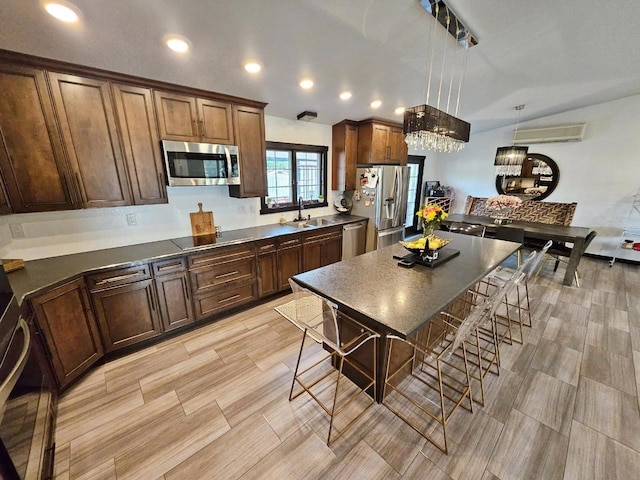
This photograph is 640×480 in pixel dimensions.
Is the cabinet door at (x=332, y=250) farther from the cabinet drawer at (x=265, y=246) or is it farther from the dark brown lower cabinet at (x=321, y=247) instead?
the cabinet drawer at (x=265, y=246)

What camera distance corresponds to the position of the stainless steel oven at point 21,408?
101 cm

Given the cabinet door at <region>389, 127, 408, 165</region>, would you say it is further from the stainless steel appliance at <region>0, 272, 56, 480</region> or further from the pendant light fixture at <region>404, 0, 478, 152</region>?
the stainless steel appliance at <region>0, 272, 56, 480</region>

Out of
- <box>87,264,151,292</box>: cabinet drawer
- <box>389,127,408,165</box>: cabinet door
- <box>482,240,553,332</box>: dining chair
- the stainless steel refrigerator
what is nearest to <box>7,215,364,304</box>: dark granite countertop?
<box>87,264,151,292</box>: cabinet drawer

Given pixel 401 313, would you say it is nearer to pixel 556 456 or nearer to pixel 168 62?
pixel 556 456

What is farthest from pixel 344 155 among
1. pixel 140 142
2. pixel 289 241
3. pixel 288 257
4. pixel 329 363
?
pixel 329 363

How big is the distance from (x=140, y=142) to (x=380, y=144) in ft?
10.8

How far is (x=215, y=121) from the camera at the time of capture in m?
2.64

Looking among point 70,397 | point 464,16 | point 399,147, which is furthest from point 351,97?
point 70,397

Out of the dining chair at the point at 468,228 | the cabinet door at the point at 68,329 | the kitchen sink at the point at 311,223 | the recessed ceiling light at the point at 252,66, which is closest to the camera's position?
the cabinet door at the point at 68,329

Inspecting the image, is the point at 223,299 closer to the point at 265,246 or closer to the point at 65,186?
the point at 265,246

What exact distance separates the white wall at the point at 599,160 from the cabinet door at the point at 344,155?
3.60 meters

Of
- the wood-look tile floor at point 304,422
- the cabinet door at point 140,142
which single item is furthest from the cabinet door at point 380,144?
the wood-look tile floor at point 304,422

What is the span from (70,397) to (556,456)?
132 inches

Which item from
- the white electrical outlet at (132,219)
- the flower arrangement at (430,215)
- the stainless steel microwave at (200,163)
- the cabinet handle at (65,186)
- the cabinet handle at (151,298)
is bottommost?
the cabinet handle at (151,298)
